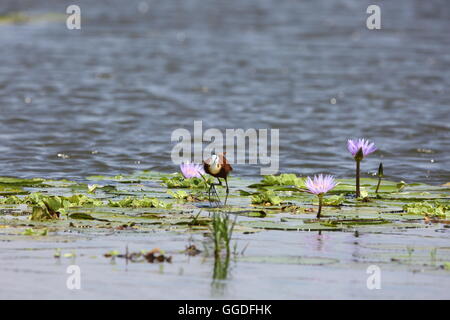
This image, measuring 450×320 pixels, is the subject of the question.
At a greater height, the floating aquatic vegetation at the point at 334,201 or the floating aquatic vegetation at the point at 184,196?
the floating aquatic vegetation at the point at 184,196

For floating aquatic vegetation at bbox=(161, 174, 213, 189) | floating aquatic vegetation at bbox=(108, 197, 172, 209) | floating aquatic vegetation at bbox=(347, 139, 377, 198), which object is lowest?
floating aquatic vegetation at bbox=(108, 197, 172, 209)

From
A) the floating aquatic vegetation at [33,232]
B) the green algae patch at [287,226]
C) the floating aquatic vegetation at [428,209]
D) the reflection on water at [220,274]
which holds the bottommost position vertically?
the reflection on water at [220,274]

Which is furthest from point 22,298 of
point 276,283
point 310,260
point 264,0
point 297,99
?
point 264,0

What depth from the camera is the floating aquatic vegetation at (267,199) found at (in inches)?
313

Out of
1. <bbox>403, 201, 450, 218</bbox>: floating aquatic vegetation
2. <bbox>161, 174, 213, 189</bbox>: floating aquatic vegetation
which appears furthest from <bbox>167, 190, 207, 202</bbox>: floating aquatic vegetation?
<bbox>403, 201, 450, 218</bbox>: floating aquatic vegetation

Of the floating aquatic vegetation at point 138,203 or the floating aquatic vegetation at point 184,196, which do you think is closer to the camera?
the floating aquatic vegetation at point 138,203

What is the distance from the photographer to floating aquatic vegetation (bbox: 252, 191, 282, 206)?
7958mm

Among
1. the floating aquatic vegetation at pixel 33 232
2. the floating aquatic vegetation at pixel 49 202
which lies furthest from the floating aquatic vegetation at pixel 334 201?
the floating aquatic vegetation at pixel 33 232

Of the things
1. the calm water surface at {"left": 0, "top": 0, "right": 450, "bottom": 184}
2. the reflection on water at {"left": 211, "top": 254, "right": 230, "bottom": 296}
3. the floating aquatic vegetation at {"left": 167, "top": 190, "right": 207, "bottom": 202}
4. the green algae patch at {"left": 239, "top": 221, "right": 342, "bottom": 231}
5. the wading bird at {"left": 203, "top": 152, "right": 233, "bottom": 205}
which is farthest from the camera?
the calm water surface at {"left": 0, "top": 0, "right": 450, "bottom": 184}

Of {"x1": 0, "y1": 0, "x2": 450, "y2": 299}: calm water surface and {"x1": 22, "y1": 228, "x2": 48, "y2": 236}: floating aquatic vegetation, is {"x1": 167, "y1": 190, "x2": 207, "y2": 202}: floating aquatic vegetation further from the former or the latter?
{"x1": 22, "y1": 228, "x2": 48, "y2": 236}: floating aquatic vegetation

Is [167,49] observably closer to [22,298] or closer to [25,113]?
[25,113]

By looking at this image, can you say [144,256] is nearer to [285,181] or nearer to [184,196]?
[184,196]

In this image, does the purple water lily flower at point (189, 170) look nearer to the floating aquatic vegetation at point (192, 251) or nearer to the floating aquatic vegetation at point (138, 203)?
the floating aquatic vegetation at point (138, 203)

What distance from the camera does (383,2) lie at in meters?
30.6
